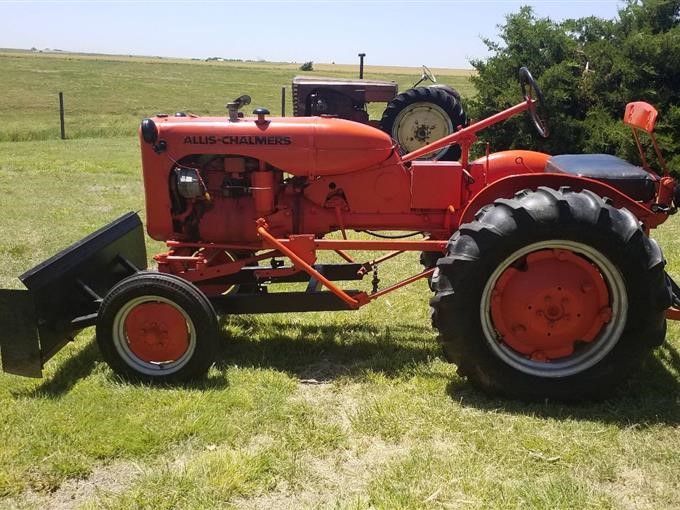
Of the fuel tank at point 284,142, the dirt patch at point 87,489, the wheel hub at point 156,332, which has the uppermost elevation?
the fuel tank at point 284,142

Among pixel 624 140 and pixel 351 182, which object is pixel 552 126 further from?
pixel 351 182

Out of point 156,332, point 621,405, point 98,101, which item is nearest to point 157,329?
point 156,332

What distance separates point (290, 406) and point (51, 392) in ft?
4.47

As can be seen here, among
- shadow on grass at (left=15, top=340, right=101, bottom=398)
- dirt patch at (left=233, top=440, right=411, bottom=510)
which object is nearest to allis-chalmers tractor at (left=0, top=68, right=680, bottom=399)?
shadow on grass at (left=15, top=340, right=101, bottom=398)

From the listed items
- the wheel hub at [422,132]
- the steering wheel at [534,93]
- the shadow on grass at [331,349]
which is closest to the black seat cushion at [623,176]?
the steering wheel at [534,93]

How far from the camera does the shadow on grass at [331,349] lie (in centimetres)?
400

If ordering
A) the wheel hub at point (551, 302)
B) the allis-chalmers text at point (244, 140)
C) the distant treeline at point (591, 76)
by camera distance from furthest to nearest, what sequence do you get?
the distant treeline at point (591, 76)
the allis-chalmers text at point (244, 140)
the wheel hub at point (551, 302)

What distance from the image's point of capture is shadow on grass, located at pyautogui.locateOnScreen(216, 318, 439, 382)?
4.00m

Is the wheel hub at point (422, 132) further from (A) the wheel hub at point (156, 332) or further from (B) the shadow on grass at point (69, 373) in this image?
(A) the wheel hub at point (156, 332)

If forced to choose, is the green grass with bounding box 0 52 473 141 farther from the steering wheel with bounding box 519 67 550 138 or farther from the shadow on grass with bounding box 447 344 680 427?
the shadow on grass with bounding box 447 344 680 427

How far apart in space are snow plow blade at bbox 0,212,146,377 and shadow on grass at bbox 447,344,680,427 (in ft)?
7.37

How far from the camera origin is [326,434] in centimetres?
316

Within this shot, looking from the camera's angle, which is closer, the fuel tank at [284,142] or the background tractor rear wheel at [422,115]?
the fuel tank at [284,142]

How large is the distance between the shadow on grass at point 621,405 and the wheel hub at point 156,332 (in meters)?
→ 1.59
